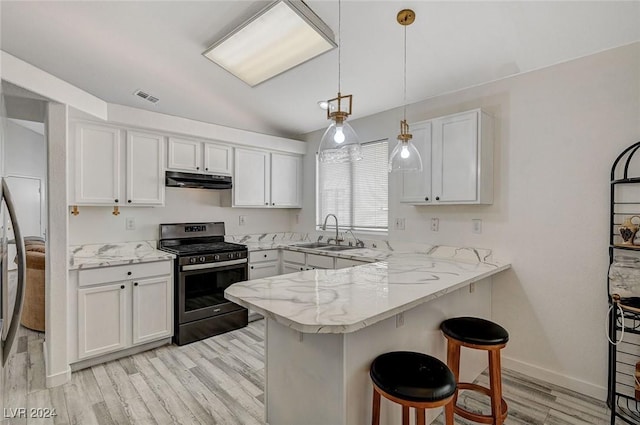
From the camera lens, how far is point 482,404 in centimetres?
218

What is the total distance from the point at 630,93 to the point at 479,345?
2.00 meters

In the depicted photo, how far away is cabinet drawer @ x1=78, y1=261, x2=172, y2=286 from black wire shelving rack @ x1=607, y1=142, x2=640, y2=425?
3583 millimetres

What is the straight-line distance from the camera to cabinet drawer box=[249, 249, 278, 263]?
3781mm

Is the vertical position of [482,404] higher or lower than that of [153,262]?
lower

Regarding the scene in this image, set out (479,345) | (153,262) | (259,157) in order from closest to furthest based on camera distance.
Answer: (479,345)
(153,262)
(259,157)

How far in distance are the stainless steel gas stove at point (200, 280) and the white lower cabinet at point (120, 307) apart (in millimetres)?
113

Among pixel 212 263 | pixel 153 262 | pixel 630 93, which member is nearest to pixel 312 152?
pixel 212 263

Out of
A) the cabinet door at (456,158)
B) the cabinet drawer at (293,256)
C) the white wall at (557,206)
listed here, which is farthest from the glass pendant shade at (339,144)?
the cabinet drawer at (293,256)

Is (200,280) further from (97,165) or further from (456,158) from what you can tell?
(456,158)

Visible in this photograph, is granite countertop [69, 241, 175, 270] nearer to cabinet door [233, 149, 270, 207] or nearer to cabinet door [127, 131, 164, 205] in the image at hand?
cabinet door [127, 131, 164, 205]

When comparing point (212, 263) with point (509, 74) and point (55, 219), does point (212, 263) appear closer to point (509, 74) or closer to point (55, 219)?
point (55, 219)

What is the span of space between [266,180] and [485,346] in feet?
10.4

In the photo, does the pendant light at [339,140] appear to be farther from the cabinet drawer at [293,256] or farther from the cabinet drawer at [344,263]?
the cabinet drawer at [293,256]

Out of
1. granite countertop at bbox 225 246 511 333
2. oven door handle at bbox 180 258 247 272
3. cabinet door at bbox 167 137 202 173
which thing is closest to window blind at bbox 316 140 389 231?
granite countertop at bbox 225 246 511 333
